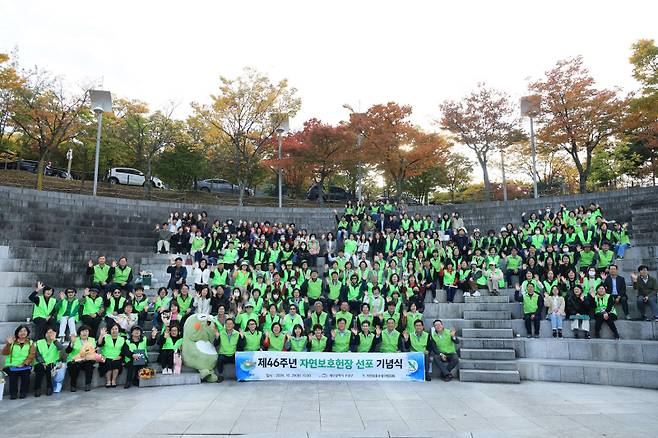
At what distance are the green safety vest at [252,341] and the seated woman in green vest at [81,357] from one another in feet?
9.86

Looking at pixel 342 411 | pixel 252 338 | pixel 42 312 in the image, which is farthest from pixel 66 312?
pixel 342 411

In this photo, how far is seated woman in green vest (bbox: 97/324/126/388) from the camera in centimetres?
839

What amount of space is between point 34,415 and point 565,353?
1036 centimetres

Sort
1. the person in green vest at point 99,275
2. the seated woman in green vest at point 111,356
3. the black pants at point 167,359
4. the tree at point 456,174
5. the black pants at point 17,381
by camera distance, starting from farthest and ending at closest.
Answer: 1. the tree at point 456,174
2. the person in green vest at point 99,275
3. the black pants at point 167,359
4. the seated woman in green vest at point 111,356
5. the black pants at point 17,381

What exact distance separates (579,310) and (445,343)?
354 cm

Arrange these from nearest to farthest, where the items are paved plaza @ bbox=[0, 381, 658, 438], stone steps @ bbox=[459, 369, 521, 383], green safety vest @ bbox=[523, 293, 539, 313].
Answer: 1. paved plaza @ bbox=[0, 381, 658, 438]
2. stone steps @ bbox=[459, 369, 521, 383]
3. green safety vest @ bbox=[523, 293, 539, 313]

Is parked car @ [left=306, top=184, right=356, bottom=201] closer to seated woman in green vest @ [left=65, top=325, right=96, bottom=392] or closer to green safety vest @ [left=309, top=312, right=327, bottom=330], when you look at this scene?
green safety vest @ [left=309, top=312, right=327, bottom=330]

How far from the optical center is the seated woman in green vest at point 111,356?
27.5ft

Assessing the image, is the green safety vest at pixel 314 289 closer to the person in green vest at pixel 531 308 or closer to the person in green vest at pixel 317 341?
the person in green vest at pixel 317 341

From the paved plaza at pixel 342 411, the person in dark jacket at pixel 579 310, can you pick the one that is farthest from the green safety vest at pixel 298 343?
the person in dark jacket at pixel 579 310

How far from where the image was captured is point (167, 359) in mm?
8938

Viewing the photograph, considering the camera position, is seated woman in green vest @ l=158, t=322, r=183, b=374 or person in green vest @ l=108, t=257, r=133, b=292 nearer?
seated woman in green vest @ l=158, t=322, r=183, b=374

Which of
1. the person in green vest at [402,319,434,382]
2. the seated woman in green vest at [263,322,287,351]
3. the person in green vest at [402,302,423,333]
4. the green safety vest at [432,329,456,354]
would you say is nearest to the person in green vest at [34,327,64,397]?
the seated woman in green vest at [263,322,287,351]

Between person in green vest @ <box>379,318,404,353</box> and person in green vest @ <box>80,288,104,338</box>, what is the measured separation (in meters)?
6.50
